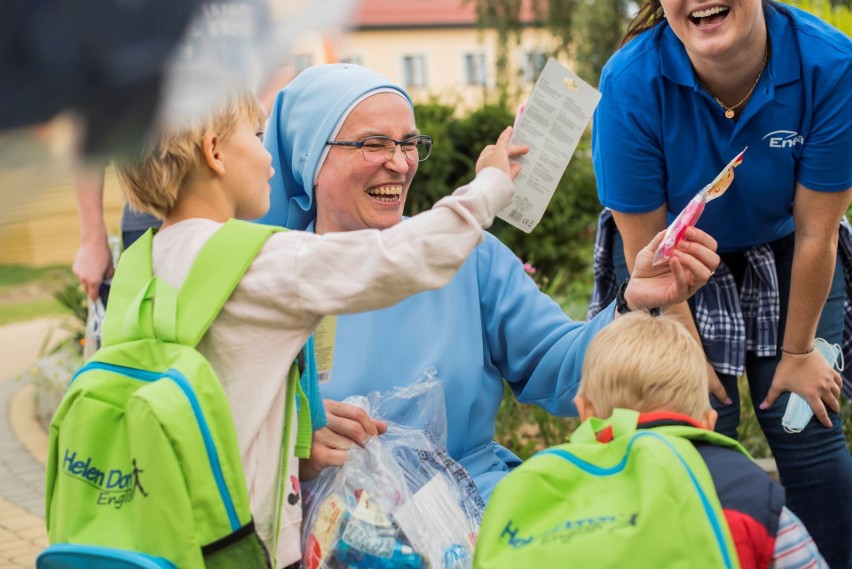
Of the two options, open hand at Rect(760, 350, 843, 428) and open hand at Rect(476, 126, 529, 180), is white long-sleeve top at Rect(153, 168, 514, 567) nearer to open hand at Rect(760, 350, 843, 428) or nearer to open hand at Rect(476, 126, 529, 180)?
open hand at Rect(476, 126, 529, 180)

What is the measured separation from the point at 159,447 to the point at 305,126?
135 cm

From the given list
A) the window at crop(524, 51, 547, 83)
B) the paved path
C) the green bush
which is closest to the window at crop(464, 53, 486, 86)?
the window at crop(524, 51, 547, 83)

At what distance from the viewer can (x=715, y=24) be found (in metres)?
2.79

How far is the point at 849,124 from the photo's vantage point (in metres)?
2.85

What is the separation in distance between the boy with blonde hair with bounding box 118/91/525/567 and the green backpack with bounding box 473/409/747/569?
38cm

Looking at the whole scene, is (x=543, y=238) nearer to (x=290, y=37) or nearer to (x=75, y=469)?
(x=75, y=469)

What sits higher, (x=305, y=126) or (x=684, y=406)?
(x=305, y=126)

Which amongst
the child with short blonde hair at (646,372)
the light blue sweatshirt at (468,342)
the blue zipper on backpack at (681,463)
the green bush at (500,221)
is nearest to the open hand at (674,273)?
the light blue sweatshirt at (468,342)

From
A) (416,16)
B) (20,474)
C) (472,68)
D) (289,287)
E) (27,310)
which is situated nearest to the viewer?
(289,287)

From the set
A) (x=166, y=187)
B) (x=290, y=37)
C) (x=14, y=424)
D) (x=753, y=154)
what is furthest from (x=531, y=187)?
(x=14, y=424)

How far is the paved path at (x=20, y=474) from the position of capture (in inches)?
188

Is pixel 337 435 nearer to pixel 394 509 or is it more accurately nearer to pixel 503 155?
pixel 394 509

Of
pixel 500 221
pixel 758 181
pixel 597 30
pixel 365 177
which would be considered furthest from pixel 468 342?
pixel 597 30

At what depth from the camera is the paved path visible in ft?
15.7
